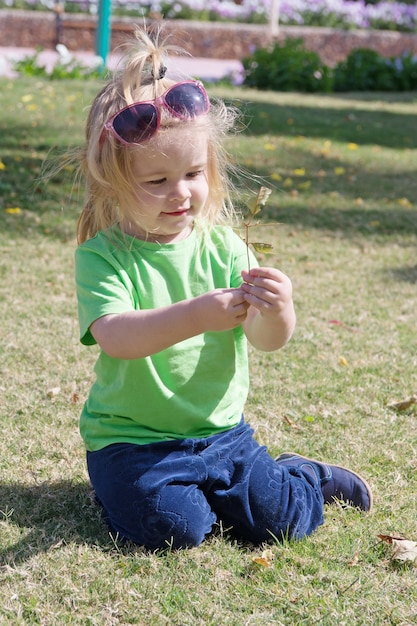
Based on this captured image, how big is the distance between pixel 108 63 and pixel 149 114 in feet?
39.3

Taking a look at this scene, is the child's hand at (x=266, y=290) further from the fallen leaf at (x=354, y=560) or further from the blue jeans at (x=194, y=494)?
the fallen leaf at (x=354, y=560)

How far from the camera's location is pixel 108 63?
13.7m

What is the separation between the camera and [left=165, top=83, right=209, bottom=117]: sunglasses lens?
2321 millimetres

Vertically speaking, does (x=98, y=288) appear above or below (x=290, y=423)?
above

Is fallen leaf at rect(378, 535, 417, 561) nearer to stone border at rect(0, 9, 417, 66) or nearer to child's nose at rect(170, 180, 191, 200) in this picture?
child's nose at rect(170, 180, 191, 200)

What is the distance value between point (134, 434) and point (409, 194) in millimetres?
5375

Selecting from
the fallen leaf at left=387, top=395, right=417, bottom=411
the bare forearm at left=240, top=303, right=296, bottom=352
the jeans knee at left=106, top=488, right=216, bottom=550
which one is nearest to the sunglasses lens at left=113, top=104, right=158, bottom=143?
the bare forearm at left=240, top=303, right=296, bottom=352

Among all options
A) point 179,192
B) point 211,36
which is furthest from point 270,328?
point 211,36

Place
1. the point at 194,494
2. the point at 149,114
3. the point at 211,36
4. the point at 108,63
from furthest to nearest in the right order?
the point at 211,36 → the point at 108,63 → the point at 194,494 → the point at 149,114

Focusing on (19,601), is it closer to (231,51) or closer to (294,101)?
(294,101)

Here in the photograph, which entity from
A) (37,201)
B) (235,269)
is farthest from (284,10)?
(235,269)

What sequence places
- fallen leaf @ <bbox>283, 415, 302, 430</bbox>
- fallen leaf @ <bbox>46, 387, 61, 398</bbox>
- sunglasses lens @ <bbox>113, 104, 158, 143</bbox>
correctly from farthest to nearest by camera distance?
1. fallen leaf @ <bbox>46, 387, 61, 398</bbox>
2. fallen leaf @ <bbox>283, 415, 302, 430</bbox>
3. sunglasses lens @ <bbox>113, 104, 158, 143</bbox>

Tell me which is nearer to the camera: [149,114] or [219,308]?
[219,308]

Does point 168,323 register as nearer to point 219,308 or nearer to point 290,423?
point 219,308
